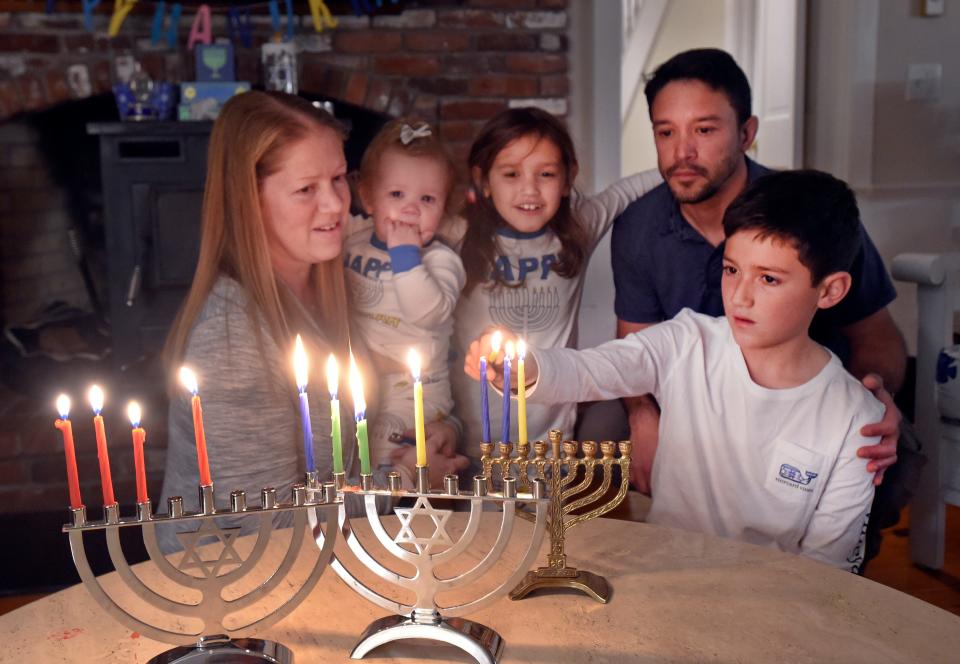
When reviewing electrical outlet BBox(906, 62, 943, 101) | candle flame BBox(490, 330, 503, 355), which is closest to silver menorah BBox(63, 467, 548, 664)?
candle flame BBox(490, 330, 503, 355)

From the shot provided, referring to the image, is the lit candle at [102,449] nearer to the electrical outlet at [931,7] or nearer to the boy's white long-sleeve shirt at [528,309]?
the boy's white long-sleeve shirt at [528,309]

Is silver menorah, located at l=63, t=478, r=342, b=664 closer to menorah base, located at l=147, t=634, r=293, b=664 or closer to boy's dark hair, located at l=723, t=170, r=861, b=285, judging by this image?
menorah base, located at l=147, t=634, r=293, b=664

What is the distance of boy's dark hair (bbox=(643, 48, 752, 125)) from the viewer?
174cm

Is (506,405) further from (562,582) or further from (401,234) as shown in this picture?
(401,234)

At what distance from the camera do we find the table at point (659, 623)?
1002mm

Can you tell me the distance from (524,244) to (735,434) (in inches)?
19.9

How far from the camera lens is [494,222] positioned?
6.00 ft

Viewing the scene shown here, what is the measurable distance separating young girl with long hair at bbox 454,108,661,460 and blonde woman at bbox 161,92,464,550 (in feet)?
0.78

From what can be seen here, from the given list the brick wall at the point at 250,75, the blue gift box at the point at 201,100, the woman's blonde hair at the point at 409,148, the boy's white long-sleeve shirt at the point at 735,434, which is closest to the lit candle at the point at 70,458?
the boy's white long-sleeve shirt at the point at 735,434

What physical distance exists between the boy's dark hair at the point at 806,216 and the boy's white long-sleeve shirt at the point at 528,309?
1.16 ft

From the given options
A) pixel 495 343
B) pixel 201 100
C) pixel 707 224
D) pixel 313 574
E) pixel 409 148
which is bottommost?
pixel 313 574

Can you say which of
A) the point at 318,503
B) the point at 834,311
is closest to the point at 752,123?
the point at 834,311

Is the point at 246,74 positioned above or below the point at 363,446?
above

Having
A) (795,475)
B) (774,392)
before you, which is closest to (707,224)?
(774,392)
